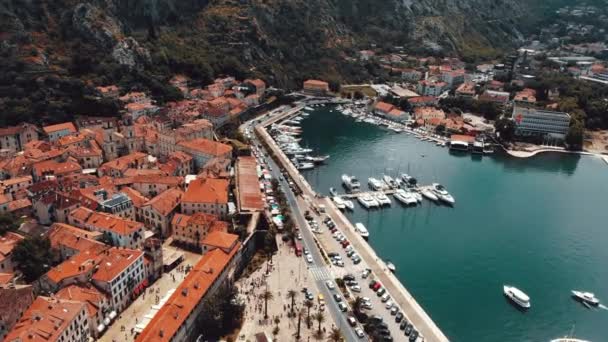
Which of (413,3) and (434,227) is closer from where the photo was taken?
(434,227)

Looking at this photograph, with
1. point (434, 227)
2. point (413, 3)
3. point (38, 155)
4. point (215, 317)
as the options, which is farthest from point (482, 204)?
point (413, 3)

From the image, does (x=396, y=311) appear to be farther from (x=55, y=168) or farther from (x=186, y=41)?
(x=186, y=41)

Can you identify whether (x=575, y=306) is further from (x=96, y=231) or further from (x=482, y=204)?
(x=96, y=231)

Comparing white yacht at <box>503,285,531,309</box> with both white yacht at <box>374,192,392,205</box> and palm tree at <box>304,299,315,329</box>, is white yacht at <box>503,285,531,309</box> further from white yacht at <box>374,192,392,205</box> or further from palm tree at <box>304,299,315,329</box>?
white yacht at <box>374,192,392,205</box>

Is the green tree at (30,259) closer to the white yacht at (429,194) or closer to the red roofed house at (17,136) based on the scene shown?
the red roofed house at (17,136)

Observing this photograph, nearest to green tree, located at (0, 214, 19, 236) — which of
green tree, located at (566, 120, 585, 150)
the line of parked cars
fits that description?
the line of parked cars

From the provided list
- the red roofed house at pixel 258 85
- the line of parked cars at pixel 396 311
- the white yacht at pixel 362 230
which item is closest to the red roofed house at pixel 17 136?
→ the red roofed house at pixel 258 85
